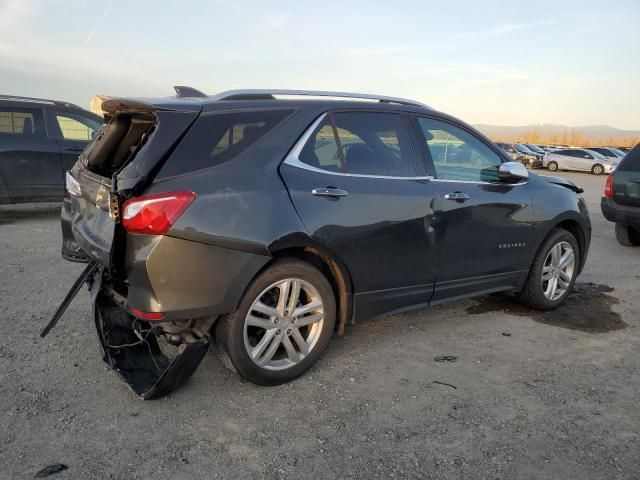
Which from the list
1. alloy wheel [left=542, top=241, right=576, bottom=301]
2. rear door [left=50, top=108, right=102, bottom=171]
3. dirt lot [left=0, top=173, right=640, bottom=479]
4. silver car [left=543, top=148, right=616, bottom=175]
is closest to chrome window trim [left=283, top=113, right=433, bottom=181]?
dirt lot [left=0, top=173, right=640, bottom=479]

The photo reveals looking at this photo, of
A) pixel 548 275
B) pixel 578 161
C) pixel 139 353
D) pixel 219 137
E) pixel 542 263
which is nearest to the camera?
pixel 219 137

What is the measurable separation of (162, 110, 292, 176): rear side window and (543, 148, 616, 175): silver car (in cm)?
3248

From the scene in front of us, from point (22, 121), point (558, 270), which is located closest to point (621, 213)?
point (558, 270)

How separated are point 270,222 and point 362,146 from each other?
975 mm

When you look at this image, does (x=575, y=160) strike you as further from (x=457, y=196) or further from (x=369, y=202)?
(x=369, y=202)

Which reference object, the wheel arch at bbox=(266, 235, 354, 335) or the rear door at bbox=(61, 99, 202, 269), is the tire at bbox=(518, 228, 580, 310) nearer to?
the wheel arch at bbox=(266, 235, 354, 335)

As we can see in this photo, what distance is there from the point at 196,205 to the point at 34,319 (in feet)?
7.49

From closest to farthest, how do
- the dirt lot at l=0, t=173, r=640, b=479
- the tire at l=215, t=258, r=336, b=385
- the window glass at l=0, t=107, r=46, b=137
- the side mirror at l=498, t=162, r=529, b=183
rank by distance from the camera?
the dirt lot at l=0, t=173, r=640, b=479 → the tire at l=215, t=258, r=336, b=385 → the side mirror at l=498, t=162, r=529, b=183 → the window glass at l=0, t=107, r=46, b=137

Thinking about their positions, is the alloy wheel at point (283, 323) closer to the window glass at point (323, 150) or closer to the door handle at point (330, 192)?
the door handle at point (330, 192)

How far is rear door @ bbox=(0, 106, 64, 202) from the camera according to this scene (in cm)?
809

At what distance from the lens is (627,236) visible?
8.17 meters

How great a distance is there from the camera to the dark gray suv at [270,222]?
9.30ft

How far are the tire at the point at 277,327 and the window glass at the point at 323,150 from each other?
2.06 feet

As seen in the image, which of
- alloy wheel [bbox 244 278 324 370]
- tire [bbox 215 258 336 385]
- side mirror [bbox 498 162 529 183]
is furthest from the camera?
side mirror [bbox 498 162 529 183]
